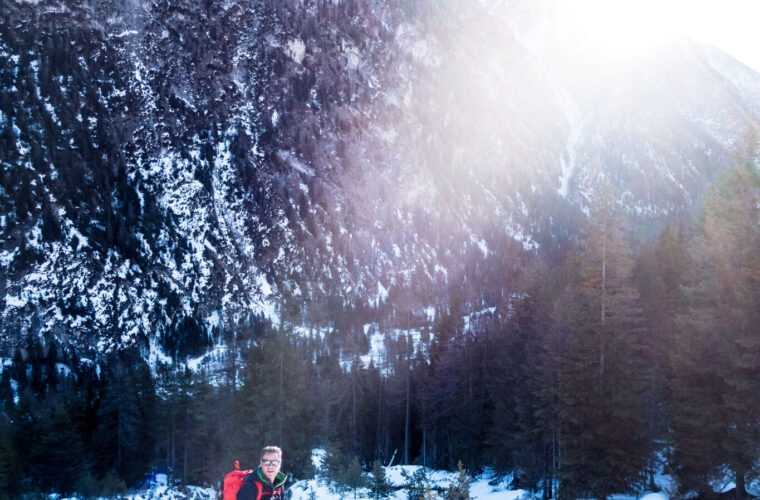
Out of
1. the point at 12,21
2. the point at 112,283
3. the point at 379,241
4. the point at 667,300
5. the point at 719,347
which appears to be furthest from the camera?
the point at 379,241

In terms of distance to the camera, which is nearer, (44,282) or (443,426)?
(443,426)

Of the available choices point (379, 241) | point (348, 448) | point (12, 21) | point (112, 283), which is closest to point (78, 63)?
point (12, 21)

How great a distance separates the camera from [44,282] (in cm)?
12356

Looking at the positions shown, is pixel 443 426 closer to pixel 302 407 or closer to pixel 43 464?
pixel 302 407

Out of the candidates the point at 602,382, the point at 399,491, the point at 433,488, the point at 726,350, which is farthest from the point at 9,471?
the point at 726,350

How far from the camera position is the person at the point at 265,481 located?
5766 mm

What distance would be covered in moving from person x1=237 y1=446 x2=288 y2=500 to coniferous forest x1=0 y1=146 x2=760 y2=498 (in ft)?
47.6

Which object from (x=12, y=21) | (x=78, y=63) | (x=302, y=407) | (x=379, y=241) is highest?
(x=12, y=21)

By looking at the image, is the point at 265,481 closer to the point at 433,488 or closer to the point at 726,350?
the point at 726,350

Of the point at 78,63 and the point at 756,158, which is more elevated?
the point at 78,63

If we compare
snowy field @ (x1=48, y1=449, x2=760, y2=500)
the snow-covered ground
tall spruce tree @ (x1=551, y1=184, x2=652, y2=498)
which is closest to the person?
tall spruce tree @ (x1=551, y1=184, x2=652, y2=498)

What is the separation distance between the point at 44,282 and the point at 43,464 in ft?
328

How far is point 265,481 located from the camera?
19.2 ft

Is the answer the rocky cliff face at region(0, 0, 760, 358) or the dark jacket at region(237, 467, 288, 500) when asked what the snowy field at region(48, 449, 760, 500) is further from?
the rocky cliff face at region(0, 0, 760, 358)
